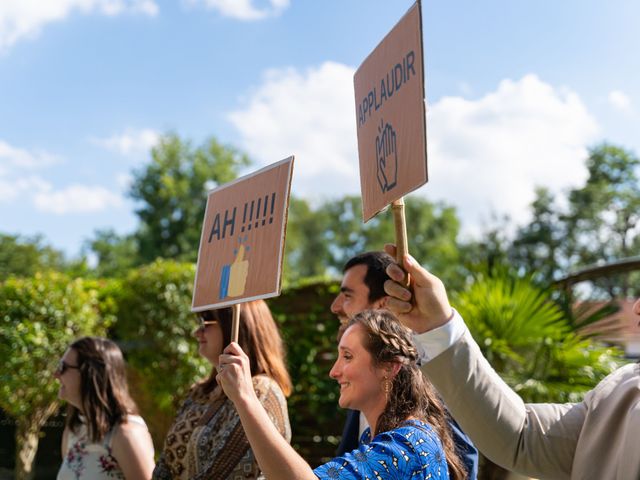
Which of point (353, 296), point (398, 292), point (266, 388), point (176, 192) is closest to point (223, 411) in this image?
point (266, 388)

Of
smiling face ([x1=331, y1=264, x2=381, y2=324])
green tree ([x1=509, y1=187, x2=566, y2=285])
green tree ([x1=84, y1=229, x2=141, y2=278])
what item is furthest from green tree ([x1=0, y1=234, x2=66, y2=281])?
smiling face ([x1=331, y1=264, x2=381, y2=324])

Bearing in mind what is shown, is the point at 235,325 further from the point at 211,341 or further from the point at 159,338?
the point at 159,338

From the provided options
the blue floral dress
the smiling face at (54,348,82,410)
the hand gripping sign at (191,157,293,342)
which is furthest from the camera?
the smiling face at (54,348,82,410)

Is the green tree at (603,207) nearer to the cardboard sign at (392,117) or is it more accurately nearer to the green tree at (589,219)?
the green tree at (589,219)

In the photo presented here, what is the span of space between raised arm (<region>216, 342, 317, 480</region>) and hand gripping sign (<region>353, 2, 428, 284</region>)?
0.66 meters

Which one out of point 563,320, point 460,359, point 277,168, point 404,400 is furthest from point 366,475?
point 563,320

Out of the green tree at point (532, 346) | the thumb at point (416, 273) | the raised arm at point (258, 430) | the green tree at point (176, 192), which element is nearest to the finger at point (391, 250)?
the thumb at point (416, 273)

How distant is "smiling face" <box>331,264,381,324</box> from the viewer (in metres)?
3.32

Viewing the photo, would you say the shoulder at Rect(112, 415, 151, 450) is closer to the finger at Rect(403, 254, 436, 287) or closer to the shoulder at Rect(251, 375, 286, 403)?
the shoulder at Rect(251, 375, 286, 403)

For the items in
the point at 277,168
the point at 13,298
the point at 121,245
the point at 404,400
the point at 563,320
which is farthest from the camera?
the point at 121,245

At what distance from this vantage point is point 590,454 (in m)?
1.69

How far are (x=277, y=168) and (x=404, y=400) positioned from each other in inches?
35.6

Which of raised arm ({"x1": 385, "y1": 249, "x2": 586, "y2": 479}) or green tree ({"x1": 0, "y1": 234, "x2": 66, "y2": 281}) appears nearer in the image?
raised arm ({"x1": 385, "y1": 249, "x2": 586, "y2": 479})

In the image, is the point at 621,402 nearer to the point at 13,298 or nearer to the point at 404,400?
the point at 404,400
